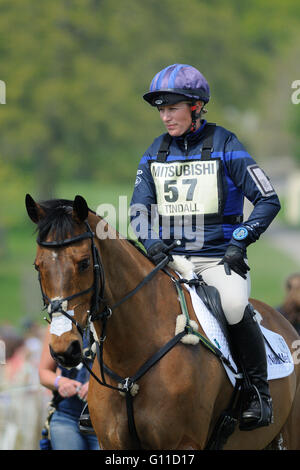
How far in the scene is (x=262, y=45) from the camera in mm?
45344

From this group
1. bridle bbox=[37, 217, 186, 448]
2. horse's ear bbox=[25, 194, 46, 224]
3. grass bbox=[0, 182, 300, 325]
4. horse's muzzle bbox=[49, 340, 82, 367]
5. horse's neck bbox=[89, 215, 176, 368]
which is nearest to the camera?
horse's muzzle bbox=[49, 340, 82, 367]

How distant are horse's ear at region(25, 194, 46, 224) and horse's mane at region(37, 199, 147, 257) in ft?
0.08

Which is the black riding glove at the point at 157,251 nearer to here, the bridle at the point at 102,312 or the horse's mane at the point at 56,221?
the bridle at the point at 102,312

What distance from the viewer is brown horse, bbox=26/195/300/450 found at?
4.59 metres

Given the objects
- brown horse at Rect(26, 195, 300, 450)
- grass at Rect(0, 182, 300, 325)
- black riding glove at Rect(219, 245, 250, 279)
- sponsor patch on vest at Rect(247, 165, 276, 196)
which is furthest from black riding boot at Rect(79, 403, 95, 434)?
grass at Rect(0, 182, 300, 325)

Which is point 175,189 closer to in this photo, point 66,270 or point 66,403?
point 66,270

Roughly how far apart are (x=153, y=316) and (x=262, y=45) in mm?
42232

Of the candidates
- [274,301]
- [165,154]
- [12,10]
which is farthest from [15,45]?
[165,154]

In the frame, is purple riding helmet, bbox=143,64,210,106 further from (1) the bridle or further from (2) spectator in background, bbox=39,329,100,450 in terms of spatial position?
(2) spectator in background, bbox=39,329,100,450

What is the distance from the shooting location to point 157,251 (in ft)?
17.5
